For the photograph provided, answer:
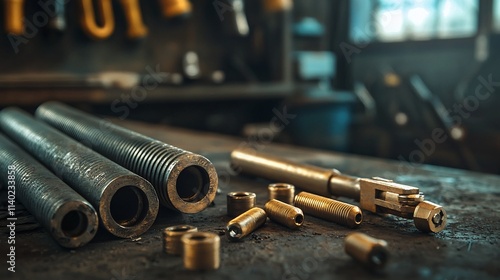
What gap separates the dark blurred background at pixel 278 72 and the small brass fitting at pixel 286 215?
2858mm

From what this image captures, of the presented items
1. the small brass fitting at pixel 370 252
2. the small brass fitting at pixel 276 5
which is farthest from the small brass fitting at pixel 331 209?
the small brass fitting at pixel 276 5

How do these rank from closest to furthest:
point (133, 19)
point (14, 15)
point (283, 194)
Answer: point (283, 194) < point (14, 15) < point (133, 19)

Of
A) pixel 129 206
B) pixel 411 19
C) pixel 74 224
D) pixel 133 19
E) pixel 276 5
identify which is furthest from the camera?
pixel 411 19

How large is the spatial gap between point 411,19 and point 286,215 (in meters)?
5.17

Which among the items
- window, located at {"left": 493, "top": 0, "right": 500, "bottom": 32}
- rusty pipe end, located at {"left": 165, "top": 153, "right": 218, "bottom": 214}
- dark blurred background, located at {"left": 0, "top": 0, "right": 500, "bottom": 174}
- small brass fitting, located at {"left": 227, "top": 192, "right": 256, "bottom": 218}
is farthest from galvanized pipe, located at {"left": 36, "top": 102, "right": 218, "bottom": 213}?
window, located at {"left": 493, "top": 0, "right": 500, "bottom": 32}

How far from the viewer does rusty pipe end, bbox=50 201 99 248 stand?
3.89ft

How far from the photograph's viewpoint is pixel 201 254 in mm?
1068

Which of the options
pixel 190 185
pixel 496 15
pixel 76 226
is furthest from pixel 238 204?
pixel 496 15

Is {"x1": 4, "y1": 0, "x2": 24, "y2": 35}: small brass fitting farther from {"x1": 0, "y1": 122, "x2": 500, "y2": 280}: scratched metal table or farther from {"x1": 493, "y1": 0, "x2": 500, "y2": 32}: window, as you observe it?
{"x1": 493, "y1": 0, "x2": 500, "y2": 32}: window

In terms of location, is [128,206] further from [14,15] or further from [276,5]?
[276,5]

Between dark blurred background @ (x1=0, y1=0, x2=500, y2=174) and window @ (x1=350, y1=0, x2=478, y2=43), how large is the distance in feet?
0.05

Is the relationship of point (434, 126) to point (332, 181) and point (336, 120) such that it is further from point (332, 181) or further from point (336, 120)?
point (332, 181)

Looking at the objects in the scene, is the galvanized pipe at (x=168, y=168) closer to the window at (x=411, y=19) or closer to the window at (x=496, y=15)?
the window at (x=496, y=15)

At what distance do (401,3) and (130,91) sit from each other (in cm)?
355
